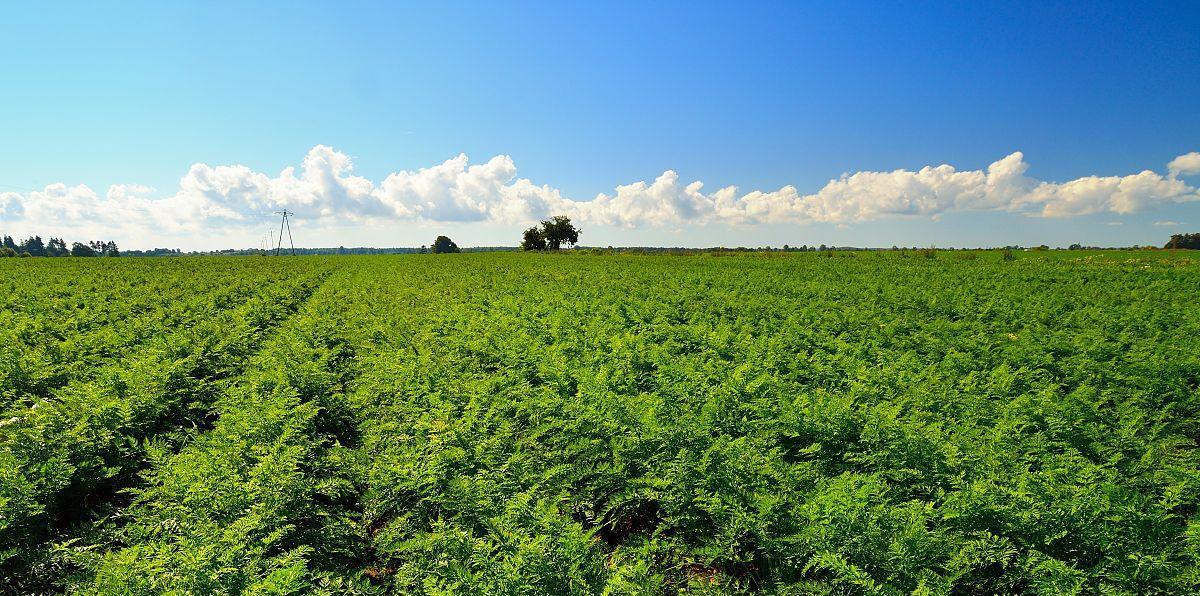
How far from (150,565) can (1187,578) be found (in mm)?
7427

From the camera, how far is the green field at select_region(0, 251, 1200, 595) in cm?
402

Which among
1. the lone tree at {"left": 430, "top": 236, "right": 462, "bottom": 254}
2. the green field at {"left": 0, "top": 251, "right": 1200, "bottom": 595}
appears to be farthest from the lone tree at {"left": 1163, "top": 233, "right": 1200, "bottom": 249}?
the lone tree at {"left": 430, "top": 236, "right": 462, "bottom": 254}

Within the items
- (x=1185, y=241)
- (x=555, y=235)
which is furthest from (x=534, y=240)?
(x=1185, y=241)

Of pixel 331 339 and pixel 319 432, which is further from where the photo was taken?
pixel 331 339

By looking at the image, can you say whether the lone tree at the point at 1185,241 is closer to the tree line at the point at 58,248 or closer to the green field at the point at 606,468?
the green field at the point at 606,468

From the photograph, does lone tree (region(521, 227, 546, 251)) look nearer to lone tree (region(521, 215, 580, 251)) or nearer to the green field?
lone tree (region(521, 215, 580, 251))

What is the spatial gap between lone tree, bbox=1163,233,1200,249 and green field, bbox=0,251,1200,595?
327 feet

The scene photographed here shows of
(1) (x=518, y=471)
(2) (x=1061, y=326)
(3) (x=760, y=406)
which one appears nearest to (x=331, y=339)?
(1) (x=518, y=471)

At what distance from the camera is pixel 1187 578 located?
3648 mm

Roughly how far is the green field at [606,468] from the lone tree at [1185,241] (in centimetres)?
9963

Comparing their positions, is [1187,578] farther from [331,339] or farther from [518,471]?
[331,339]

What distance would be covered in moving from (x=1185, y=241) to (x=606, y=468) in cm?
11659

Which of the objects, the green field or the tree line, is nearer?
the green field

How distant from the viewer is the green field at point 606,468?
4016mm
